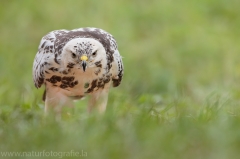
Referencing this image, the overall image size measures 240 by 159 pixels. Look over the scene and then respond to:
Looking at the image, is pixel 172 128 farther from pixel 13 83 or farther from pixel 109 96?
pixel 13 83

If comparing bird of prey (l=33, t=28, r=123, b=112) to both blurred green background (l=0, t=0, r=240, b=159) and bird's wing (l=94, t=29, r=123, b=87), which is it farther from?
blurred green background (l=0, t=0, r=240, b=159)

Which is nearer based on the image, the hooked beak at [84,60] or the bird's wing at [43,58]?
the hooked beak at [84,60]

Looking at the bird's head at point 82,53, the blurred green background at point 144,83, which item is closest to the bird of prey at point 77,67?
the bird's head at point 82,53

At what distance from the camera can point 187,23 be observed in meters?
12.9

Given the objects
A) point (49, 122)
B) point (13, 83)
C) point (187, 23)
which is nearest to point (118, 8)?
point (187, 23)

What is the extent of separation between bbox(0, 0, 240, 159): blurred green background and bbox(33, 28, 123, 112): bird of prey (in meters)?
0.20

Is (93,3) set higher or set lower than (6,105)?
higher

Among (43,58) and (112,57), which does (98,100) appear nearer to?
(112,57)

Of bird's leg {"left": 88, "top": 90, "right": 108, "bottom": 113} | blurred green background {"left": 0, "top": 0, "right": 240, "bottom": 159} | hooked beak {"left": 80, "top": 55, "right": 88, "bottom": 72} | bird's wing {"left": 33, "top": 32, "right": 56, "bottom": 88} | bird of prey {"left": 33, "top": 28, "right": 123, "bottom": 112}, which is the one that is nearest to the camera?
blurred green background {"left": 0, "top": 0, "right": 240, "bottom": 159}

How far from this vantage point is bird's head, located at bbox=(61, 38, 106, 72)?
7.09 metres

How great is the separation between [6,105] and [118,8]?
240 inches

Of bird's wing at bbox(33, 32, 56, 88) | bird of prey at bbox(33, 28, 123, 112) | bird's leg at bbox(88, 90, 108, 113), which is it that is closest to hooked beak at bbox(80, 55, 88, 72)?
bird of prey at bbox(33, 28, 123, 112)

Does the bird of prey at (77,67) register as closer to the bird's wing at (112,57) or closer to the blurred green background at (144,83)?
the bird's wing at (112,57)

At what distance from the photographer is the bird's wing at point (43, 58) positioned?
23.9 ft
